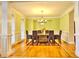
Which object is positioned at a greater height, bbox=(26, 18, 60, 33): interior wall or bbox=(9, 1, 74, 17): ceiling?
bbox=(9, 1, 74, 17): ceiling

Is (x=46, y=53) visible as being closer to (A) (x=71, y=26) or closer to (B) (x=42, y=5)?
(B) (x=42, y=5)

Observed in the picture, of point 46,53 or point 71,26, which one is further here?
point 71,26

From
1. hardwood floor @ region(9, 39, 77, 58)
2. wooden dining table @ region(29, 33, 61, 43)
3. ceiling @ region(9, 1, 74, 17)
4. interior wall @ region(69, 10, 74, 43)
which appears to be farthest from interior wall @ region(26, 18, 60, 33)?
hardwood floor @ region(9, 39, 77, 58)

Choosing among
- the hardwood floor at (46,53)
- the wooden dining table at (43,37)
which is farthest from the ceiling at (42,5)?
the hardwood floor at (46,53)

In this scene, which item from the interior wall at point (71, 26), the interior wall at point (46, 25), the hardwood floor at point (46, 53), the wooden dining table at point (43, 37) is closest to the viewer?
the hardwood floor at point (46, 53)

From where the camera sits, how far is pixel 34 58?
17.8ft

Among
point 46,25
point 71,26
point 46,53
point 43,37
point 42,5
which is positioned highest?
point 42,5

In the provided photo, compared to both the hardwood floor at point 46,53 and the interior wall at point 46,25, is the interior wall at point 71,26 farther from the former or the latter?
the interior wall at point 46,25

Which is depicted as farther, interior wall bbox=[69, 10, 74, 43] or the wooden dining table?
the wooden dining table

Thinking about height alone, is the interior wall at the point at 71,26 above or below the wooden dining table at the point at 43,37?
above

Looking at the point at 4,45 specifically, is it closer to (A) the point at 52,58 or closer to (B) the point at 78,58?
(A) the point at 52,58

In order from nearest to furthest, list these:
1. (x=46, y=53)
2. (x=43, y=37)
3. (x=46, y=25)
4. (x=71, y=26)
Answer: (x=46, y=53), (x=71, y=26), (x=43, y=37), (x=46, y=25)

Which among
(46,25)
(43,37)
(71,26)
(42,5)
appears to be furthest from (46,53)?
(46,25)

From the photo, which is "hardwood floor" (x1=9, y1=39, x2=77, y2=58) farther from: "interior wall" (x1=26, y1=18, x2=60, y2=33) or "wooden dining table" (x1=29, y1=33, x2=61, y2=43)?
"interior wall" (x1=26, y1=18, x2=60, y2=33)
